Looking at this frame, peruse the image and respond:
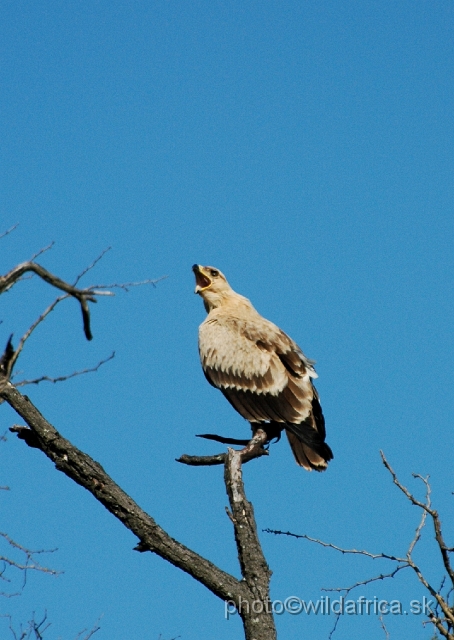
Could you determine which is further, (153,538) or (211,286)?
(211,286)

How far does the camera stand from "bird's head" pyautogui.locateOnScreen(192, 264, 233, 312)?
30.8 feet

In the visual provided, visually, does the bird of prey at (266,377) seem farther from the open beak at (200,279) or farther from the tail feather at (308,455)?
the open beak at (200,279)

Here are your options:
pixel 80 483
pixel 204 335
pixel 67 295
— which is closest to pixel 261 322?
pixel 204 335

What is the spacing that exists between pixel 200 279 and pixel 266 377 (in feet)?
5.71

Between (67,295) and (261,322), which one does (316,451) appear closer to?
(261,322)

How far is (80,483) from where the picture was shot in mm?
5949

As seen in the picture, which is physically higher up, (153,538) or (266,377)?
(266,377)

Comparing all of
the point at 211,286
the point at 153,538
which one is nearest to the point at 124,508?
the point at 153,538

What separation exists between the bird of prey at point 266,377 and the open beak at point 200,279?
0.48 metres

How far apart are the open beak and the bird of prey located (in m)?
0.48

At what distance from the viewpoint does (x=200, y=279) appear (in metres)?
9.53

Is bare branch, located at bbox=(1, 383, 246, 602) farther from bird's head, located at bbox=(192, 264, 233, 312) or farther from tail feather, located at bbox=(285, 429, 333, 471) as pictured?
bird's head, located at bbox=(192, 264, 233, 312)

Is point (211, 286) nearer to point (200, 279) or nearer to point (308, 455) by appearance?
point (200, 279)

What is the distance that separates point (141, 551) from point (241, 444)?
187 cm
